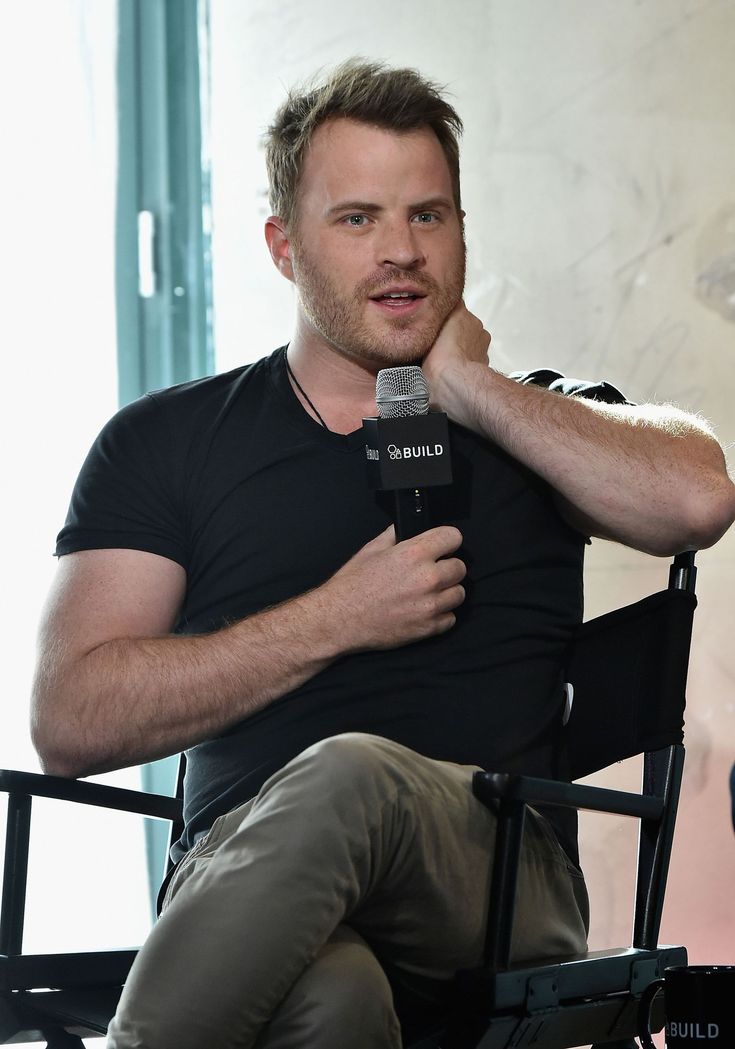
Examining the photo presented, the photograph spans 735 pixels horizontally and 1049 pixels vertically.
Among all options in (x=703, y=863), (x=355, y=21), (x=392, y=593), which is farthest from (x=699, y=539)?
(x=355, y=21)

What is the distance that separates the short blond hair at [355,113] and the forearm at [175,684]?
0.64 m

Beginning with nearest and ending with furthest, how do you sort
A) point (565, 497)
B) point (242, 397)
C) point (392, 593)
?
point (392, 593) < point (565, 497) < point (242, 397)

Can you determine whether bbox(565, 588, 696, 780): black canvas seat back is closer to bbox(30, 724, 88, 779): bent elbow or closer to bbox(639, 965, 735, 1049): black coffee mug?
bbox(639, 965, 735, 1049): black coffee mug

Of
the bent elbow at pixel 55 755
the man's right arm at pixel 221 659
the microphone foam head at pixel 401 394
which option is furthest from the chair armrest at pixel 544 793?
the bent elbow at pixel 55 755

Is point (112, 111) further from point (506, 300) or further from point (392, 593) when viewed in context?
point (392, 593)

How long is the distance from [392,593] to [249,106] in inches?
65.9

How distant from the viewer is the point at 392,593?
4.60 feet

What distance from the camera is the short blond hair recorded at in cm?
168

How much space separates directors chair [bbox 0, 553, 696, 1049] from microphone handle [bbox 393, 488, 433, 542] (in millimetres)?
278

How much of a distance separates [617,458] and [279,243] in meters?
0.63

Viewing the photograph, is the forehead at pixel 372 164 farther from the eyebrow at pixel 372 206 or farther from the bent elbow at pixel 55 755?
the bent elbow at pixel 55 755

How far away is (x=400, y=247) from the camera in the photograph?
5.29 feet

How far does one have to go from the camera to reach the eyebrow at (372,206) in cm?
164

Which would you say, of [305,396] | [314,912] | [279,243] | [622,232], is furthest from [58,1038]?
[622,232]
